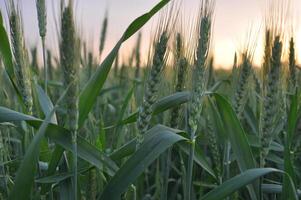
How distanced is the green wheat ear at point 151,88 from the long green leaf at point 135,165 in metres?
0.04

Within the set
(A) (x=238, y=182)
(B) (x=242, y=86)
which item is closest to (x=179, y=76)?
(B) (x=242, y=86)

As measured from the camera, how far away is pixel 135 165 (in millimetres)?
1297

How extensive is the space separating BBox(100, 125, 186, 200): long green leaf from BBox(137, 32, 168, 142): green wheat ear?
0.15ft

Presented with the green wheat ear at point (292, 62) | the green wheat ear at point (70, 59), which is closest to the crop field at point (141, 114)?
the green wheat ear at point (70, 59)

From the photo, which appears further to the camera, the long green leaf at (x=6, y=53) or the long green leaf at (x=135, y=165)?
the long green leaf at (x=6, y=53)

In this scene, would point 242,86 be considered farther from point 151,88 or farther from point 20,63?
point 20,63

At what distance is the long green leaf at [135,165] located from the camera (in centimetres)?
129

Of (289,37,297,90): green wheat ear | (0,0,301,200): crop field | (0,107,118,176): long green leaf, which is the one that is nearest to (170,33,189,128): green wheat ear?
(0,0,301,200): crop field

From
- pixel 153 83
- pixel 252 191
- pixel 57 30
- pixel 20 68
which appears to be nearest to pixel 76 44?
pixel 57 30

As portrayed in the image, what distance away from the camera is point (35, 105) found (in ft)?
5.88

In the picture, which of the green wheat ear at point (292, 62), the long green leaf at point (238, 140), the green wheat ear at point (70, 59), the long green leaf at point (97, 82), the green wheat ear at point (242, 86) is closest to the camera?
the green wheat ear at point (70, 59)

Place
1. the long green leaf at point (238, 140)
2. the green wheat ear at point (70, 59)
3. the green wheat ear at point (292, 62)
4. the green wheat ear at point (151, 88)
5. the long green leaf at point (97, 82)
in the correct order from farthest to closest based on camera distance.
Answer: the green wheat ear at point (292, 62) → the long green leaf at point (238, 140) → the long green leaf at point (97, 82) → the green wheat ear at point (151, 88) → the green wheat ear at point (70, 59)

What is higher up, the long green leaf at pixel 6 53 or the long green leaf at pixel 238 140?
the long green leaf at pixel 6 53

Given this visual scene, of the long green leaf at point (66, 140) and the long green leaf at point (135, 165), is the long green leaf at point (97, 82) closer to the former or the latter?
the long green leaf at point (66, 140)
